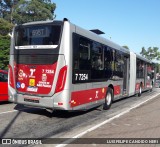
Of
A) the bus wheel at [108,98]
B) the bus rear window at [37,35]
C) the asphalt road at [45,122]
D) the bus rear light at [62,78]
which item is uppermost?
the bus rear window at [37,35]

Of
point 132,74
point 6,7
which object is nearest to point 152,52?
point 6,7

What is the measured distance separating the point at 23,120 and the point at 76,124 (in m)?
1.69

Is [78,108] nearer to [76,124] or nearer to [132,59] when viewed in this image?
[76,124]

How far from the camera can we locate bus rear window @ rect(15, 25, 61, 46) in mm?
9836

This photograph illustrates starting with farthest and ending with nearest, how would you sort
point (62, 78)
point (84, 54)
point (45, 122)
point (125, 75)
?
point (125, 75) → point (84, 54) → point (45, 122) → point (62, 78)

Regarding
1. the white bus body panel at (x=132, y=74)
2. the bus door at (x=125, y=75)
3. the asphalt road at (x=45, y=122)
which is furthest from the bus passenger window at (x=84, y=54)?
the white bus body panel at (x=132, y=74)

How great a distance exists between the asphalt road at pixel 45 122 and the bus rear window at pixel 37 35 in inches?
98.4

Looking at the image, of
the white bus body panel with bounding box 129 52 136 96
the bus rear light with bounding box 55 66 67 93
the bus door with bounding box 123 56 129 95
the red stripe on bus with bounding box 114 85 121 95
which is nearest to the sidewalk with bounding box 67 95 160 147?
the bus rear light with bounding box 55 66 67 93

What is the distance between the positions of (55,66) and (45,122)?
1.80 metres

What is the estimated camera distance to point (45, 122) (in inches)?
388

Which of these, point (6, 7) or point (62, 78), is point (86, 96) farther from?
point (6, 7)

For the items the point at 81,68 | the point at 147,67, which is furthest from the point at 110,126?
the point at 147,67

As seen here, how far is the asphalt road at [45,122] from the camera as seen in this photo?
8220 millimetres

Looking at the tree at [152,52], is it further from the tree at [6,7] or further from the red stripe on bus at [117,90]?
the red stripe on bus at [117,90]
